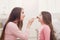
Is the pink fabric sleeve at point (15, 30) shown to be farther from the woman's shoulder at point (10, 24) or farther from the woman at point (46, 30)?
the woman at point (46, 30)

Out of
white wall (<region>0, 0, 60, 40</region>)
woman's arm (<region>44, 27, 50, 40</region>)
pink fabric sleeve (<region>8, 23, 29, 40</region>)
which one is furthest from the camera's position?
white wall (<region>0, 0, 60, 40</region>)

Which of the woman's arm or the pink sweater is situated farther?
the woman's arm

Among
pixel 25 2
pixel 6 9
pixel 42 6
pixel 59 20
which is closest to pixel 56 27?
pixel 59 20

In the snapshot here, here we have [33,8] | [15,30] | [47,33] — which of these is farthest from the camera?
[33,8]

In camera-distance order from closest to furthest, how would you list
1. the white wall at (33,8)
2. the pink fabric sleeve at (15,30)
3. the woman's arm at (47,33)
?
the pink fabric sleeve at (15,30) < the woman's arm at (47,33) < the white wall at (33,8)

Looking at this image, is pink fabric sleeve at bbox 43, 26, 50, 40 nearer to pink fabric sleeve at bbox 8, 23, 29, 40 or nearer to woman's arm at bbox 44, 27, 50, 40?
woman's arm at bbox 44, 27, 50, 40

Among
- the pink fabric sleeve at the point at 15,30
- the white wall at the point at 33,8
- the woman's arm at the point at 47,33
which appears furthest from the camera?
the white wall at the point at 33,8

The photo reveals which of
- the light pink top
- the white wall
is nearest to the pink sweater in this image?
the light pink top

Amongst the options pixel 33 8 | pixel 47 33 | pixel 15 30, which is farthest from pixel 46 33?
pixel 33 8

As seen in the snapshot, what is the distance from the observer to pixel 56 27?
3.07m

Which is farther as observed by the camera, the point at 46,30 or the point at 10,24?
the point at 46,30

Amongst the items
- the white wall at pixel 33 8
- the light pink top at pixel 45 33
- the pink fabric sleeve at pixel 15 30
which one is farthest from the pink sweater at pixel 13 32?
the white wall at pixel 33 8

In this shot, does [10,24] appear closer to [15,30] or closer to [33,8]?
[15,30]

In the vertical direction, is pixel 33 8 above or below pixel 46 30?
above
